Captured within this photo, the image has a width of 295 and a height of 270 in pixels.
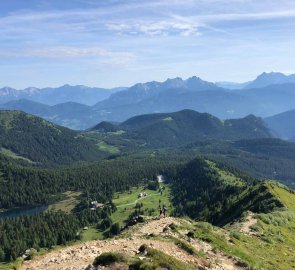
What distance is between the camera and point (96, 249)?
165ft

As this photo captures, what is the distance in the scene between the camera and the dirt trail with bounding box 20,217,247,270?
45562 millimetres

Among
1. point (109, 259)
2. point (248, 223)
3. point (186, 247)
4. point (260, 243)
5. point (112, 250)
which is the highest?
point (109, 259)

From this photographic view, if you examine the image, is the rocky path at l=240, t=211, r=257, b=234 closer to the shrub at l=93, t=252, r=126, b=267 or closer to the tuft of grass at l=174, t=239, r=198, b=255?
the tuft of grass at l=174, t=239, r=198, b=255

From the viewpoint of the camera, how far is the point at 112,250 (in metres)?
49.8

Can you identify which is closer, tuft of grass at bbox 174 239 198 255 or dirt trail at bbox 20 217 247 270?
dirt trail at bbox 20 217 247 270

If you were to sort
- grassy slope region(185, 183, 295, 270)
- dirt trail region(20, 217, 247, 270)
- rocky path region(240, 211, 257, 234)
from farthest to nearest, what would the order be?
1. rocky path region(240, 211, 257, 234)
2. grassy slope region(185, 183, 295, 270)
3. dirt trail region(20, 217, 247, 270)

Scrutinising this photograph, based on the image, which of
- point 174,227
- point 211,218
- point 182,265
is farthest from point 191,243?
point 211,218

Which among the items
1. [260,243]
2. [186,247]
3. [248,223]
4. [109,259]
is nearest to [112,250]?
[109,259]

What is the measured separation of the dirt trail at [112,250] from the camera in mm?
45562

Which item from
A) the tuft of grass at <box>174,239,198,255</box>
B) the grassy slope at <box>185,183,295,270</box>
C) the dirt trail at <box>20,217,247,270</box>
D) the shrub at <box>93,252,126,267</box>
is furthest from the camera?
the grassy slope at <box>185,183,295,270</box>

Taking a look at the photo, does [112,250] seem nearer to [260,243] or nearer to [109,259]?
[109,259]

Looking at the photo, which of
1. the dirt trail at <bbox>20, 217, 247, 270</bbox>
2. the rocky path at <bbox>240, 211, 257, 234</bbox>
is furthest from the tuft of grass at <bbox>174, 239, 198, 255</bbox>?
the rocky path at <bbox>240, 211, 257, 234</bbox>

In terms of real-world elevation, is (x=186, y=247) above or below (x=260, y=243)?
above

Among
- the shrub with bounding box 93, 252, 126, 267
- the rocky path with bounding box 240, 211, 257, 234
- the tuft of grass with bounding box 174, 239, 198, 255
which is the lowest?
the rocky path with bounding box 240, 211, 257, 234
